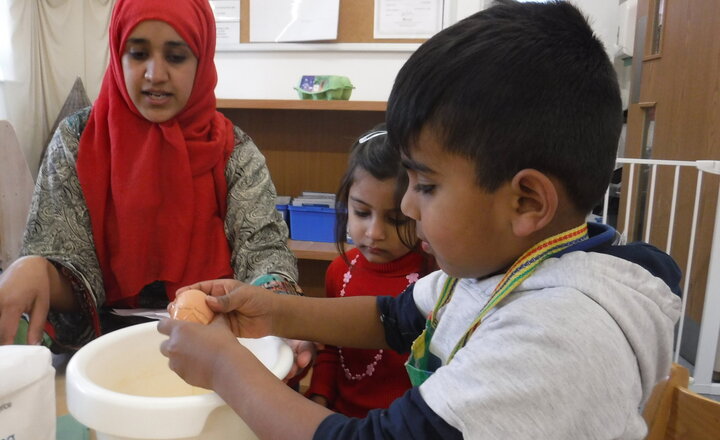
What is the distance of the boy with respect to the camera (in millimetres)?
430

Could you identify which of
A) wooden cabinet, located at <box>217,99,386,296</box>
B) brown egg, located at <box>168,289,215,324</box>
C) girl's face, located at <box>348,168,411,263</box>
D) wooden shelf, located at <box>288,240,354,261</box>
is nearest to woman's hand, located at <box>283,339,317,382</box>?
brown egg, located at <box>168,289,215,324</box>

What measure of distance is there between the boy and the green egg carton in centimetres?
152

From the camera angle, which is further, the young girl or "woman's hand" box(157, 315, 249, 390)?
the young girl

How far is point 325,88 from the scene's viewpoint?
205 centimetres

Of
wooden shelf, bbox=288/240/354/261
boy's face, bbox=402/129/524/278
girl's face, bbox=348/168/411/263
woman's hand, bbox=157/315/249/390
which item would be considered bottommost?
wooden shelf, bbox=288/240/354/261

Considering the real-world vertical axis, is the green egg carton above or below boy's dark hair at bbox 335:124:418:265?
above

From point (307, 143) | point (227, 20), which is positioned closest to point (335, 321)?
point (307, 143)

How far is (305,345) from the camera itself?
785 mm

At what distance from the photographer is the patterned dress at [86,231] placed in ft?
3.44

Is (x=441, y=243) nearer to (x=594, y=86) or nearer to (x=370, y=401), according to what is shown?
(x=594, y=86)

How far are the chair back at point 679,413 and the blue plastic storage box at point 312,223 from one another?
1.49 m

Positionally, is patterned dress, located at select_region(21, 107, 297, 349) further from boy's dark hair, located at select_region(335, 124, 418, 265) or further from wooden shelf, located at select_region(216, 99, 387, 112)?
wooden shelf, located at select_region(216, 99, 387, 112)

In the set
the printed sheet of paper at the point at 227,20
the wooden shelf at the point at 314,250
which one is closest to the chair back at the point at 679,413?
the wooden shelf at the point at 314,250

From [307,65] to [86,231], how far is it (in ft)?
6.14
